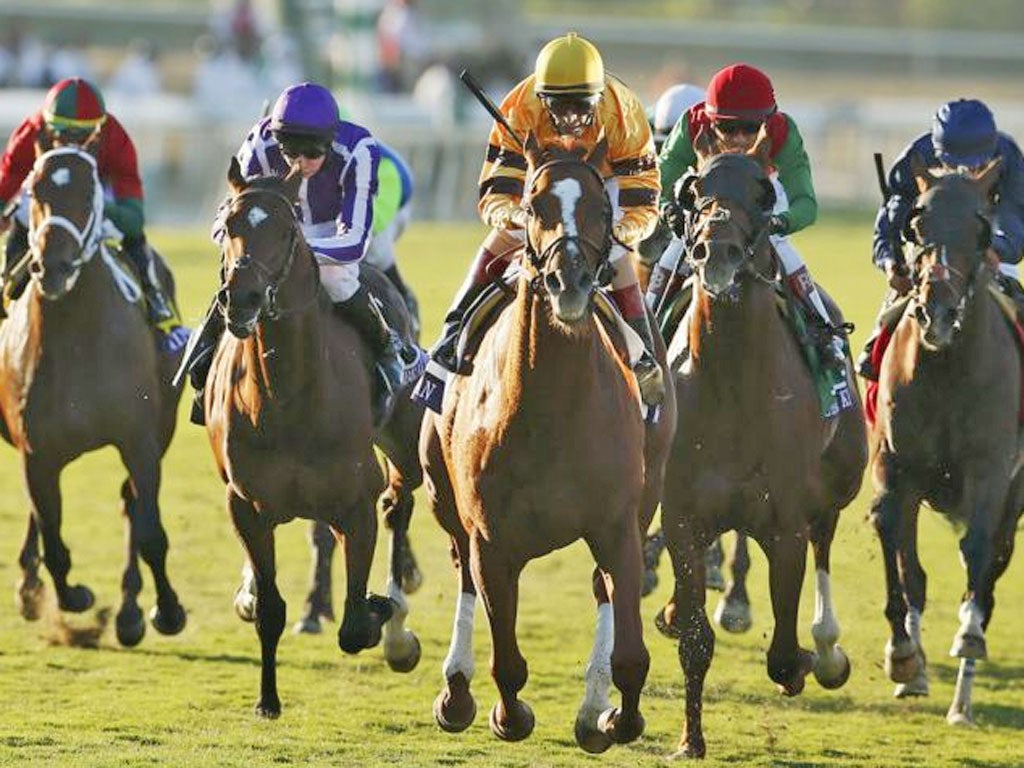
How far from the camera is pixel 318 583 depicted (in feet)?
38.0

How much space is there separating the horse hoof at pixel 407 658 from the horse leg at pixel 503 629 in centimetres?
179

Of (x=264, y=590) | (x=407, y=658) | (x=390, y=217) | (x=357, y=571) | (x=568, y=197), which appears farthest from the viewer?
(x=390, y=217)

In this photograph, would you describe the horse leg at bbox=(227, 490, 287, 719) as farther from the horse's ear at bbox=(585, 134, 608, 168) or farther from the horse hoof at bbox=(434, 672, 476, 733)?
the horse's ear at bbox=(585, 134, 608, 168)

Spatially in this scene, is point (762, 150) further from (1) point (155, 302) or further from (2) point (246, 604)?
(1) point (155, 302)

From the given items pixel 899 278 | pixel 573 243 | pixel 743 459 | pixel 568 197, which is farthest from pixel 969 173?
pixel 573 243

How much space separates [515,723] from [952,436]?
8.90 feet

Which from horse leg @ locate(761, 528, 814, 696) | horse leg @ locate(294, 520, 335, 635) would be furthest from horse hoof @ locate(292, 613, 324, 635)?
horse leg @ locate(761, 528, 814, 696)

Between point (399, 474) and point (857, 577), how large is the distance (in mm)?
3520

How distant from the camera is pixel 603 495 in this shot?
26.2 ft

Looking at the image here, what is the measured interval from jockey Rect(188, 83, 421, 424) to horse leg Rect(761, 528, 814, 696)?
1633mm

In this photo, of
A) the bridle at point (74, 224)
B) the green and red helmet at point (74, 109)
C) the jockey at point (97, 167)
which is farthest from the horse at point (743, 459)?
the green and red helmet at point (74, 109)

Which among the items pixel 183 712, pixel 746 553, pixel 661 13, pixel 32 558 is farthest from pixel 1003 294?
pixel 661 13

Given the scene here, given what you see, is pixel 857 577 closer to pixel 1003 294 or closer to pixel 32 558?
pixel 1003 294

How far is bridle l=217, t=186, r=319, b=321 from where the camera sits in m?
8.55
